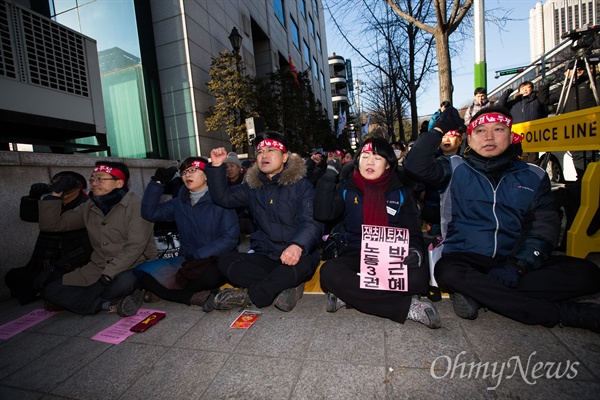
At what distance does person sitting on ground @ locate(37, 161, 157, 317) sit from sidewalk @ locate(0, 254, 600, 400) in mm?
385

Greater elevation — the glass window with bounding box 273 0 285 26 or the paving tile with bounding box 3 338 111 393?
the glass window with bounding box 273 0 285 26

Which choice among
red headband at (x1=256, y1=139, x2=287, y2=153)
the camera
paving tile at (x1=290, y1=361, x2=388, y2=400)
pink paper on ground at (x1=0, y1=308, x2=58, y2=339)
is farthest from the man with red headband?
pink paper on ground at (x1=0, y1=308, x2=58, y2=339)

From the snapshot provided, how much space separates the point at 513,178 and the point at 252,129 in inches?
289

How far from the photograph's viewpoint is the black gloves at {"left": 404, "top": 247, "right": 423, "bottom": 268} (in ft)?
7.93

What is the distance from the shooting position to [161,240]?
444 cm

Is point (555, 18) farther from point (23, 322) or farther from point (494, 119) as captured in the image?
point (23, 322)

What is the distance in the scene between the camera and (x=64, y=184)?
334 centimetres

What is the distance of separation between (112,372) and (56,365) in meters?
0.55

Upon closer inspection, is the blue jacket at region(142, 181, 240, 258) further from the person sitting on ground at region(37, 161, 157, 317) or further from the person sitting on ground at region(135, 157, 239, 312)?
the person sitting on ground at region(37, 161, 157, 317)

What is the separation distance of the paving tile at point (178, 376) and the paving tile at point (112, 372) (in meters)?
0.07

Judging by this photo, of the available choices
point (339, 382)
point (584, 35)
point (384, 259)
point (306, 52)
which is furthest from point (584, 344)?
point (306, 52)

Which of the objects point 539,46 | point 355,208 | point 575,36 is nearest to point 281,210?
point 355,208

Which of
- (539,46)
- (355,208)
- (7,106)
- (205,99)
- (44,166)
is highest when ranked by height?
(539,46)

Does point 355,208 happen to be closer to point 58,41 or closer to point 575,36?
point 575,36
